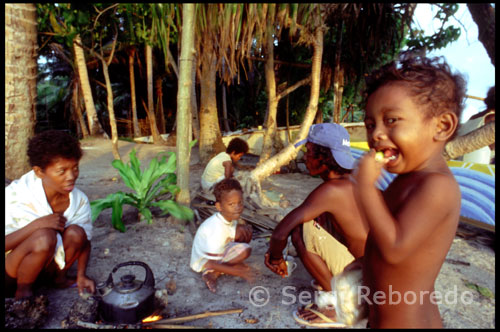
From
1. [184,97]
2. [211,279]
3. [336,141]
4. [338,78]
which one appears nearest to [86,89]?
[338,78]

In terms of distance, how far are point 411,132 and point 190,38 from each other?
10.5 ft

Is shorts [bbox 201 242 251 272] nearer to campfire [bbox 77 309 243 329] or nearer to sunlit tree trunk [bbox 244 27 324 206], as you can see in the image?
campfire [bbox 77 309 243 329]

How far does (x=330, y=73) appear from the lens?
8312 mm

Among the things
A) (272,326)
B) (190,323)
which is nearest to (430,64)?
(272,326)

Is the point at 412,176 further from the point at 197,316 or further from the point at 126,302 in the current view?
the point at 126,302

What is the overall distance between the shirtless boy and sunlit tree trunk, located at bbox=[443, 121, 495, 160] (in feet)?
6.52

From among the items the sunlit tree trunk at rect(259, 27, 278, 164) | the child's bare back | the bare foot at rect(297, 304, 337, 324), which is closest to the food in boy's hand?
the child's bare back

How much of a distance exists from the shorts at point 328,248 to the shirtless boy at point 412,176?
937 mm

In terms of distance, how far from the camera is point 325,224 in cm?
226

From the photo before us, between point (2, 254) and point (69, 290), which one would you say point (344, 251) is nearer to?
point (69, 290)

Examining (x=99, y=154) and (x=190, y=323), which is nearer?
(x=190, y=323)

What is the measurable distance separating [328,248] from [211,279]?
1.04 m

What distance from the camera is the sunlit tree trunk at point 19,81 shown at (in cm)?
354

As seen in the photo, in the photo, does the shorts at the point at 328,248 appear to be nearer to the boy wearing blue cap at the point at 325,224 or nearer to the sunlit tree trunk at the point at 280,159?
the boy wearing blue cap at the point at 325,224
